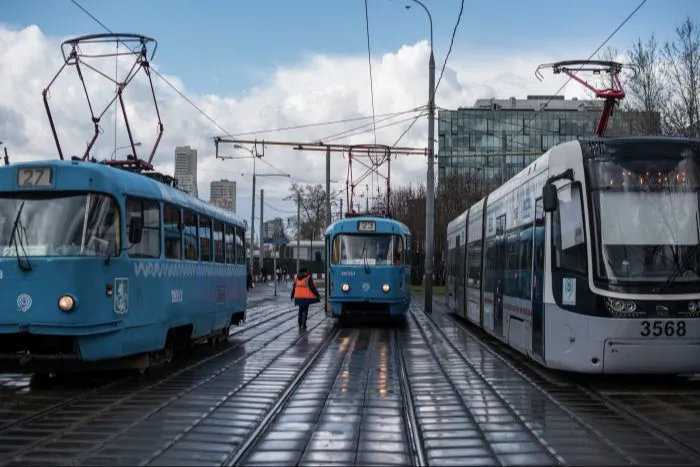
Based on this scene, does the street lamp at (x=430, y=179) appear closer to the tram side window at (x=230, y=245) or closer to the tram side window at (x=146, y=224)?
the tram side window at (x=230, y=245)

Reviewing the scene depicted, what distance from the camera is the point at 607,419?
30.5ft

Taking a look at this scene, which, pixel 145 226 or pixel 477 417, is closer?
pixel 477 417

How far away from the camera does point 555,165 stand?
12.2 metres

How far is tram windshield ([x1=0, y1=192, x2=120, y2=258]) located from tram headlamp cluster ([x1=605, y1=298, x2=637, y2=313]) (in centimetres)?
639

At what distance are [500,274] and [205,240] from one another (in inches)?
225

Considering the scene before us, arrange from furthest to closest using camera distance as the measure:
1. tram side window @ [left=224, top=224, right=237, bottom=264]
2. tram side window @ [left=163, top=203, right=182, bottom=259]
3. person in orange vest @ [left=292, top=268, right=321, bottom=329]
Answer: person in orange vest @ [left=292, top=268, right=321, bottom=329], tram side window @ [left=224, top=224, right=237, bottom=264], tram side window @ [left=163, top=203, right=182, bottom=259]

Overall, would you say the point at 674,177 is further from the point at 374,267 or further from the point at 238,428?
the point at 374,267

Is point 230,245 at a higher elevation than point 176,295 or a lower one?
higher

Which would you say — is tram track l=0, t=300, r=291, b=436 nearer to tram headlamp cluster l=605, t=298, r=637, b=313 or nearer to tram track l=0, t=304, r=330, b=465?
tram track l=0, t=304, r=330, b=465

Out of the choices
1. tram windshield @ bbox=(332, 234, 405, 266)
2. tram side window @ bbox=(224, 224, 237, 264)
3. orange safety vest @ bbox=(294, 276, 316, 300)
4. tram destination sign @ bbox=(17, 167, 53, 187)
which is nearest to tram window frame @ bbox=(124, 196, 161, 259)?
tram destination sign @ bbox=(17, 167, 53, 187)

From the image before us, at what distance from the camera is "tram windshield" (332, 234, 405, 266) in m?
23.8

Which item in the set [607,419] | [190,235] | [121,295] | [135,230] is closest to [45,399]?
[121,295]

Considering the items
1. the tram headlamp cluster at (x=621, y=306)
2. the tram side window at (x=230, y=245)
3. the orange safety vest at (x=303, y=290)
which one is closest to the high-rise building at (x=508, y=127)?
the orange safety vest at (x=303, y=290)

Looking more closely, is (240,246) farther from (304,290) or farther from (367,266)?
(367,266)
